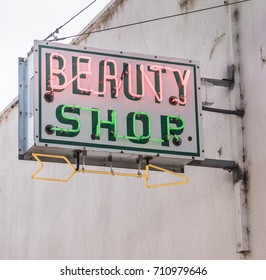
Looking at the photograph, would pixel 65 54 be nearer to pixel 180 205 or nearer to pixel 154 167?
pixel 154 167

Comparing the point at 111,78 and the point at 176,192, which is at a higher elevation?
the point at 111,78

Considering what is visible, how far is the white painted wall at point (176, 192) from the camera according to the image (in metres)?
8.71

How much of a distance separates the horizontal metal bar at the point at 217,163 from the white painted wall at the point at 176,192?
12cm

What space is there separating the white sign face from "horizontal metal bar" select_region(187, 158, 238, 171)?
0.17 metres

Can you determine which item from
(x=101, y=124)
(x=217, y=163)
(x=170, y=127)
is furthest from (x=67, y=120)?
(x=217, y=163)

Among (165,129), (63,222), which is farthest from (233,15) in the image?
(63,222)

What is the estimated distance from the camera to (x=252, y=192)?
8.50 meters

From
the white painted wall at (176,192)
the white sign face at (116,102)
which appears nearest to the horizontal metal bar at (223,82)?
the white painted wall at (176,192)

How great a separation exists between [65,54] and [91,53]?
0.26m

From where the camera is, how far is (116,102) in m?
8.22

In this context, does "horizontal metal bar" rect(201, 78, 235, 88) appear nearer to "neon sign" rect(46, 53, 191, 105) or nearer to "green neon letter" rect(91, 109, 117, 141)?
"neon sign" rect(46, 53, 191, 105)

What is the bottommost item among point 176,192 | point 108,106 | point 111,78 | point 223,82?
point 176,192

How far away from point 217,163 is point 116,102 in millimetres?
1239

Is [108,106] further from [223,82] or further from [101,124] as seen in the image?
[223,82]
